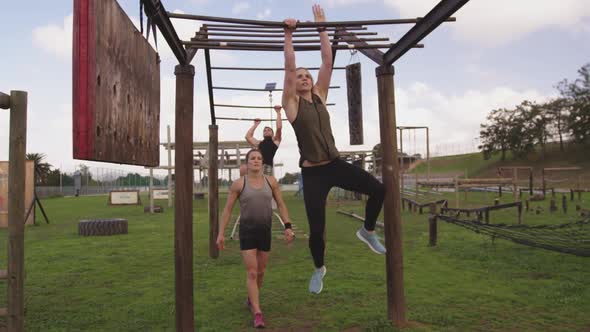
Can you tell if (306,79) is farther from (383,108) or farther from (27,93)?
(27,93)

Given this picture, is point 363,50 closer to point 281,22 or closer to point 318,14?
point 318,14

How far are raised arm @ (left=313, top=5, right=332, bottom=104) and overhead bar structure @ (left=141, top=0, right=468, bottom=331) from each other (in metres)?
0.18

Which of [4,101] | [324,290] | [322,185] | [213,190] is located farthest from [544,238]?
[4,101]

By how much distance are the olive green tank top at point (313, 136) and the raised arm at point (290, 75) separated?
65 mm

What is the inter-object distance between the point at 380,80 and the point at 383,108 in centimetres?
29

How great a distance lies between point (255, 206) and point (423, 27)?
2.32m

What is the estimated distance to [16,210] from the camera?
12.2 ft

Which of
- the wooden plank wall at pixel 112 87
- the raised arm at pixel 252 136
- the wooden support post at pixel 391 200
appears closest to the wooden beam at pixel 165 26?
the wooden plank wall at pixel 112 87

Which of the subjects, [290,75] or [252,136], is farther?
[252,136]

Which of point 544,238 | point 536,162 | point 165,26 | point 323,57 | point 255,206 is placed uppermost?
point 536,162

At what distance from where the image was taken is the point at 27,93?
152 inches

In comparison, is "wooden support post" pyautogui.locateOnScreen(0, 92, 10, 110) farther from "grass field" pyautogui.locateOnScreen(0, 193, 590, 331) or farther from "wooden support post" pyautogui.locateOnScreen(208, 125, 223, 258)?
"wooden support post" pyautogui.locateOnScreen(208, 125, 223, 258)

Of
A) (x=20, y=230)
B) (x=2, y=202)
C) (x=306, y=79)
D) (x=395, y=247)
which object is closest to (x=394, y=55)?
(x=306, y=79)

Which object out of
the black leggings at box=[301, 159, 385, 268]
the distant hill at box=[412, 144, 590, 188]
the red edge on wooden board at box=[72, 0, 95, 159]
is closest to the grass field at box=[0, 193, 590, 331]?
the black leggings at box=[301, 159, 385, 268]
